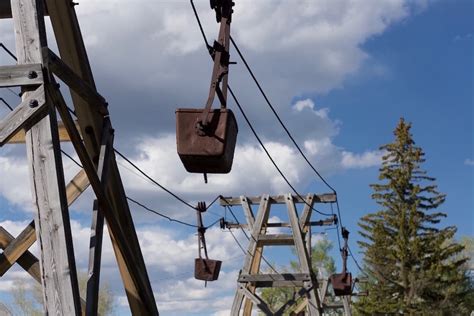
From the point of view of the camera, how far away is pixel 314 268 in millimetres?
48281

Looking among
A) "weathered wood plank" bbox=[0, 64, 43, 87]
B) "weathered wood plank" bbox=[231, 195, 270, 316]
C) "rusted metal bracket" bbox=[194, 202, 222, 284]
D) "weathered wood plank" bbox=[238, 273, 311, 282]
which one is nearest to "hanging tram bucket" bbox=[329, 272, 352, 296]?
"weathered wood plank" bbox=[238, 273, 311, 282]

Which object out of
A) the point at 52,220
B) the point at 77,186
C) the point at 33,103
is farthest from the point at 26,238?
the point at 33,103

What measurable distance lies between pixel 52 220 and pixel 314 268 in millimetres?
44580

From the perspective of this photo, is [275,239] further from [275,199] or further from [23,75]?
[23,75]

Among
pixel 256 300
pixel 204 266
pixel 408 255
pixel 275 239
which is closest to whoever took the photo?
pixel 204 266

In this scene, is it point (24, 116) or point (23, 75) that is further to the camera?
point (23, 75)

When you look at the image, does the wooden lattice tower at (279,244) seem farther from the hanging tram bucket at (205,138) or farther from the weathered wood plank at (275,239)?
the hanging tram bucket at (205,138)

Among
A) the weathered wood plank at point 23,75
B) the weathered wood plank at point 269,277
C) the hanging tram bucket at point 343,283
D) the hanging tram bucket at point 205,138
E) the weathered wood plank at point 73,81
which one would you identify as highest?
the hanging tram bucket at point 343,283

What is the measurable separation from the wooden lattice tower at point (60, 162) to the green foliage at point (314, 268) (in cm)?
4148

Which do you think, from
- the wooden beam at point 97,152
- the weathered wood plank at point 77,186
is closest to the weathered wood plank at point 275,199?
the wooden beam at point 97,152

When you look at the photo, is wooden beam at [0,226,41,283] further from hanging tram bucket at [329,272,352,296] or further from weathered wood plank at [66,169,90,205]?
hanging tram bucket at [329,272,352,296]

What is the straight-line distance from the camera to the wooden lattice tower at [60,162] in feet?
14.9

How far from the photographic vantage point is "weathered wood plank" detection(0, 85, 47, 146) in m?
4.60

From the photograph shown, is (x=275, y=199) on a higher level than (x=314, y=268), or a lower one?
lower
